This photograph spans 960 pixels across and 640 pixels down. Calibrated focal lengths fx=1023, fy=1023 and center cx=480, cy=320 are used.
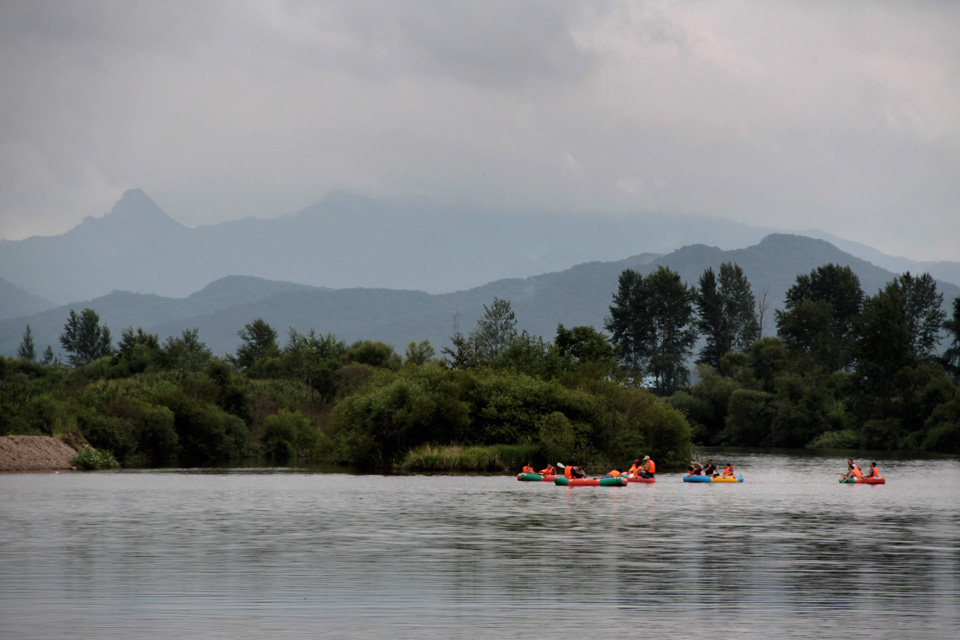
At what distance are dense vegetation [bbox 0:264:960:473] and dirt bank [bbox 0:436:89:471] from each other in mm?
1601

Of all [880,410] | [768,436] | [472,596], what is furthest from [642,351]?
[472,596]

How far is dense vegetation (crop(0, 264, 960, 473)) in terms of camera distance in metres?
62.2

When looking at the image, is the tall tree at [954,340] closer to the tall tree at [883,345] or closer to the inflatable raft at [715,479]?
the tall tree at [883,345]

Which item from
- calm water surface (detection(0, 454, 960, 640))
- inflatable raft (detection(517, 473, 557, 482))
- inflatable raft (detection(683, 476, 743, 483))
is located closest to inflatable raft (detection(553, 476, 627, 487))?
inflatable raft (detection(517, 473, 557, 482))

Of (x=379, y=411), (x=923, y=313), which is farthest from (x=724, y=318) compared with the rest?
(x=379, y=411)

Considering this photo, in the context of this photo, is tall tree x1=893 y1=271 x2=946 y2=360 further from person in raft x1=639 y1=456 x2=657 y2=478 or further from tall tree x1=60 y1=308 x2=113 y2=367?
tall tree x1=60 y1=308 x2=113 y2=367

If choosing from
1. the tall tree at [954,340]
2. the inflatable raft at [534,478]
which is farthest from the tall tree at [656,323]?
the inflatable raft at [534,478]

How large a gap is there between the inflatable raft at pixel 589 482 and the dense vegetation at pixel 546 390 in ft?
36.6

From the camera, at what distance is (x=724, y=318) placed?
150 meters

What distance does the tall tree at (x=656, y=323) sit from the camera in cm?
15112

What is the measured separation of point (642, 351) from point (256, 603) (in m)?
141

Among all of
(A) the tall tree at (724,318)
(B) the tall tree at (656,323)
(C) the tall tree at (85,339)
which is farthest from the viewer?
(C) the tall tree at (85,339)

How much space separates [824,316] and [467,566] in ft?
397

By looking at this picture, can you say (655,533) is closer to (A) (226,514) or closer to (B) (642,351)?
(A) (226,514)
